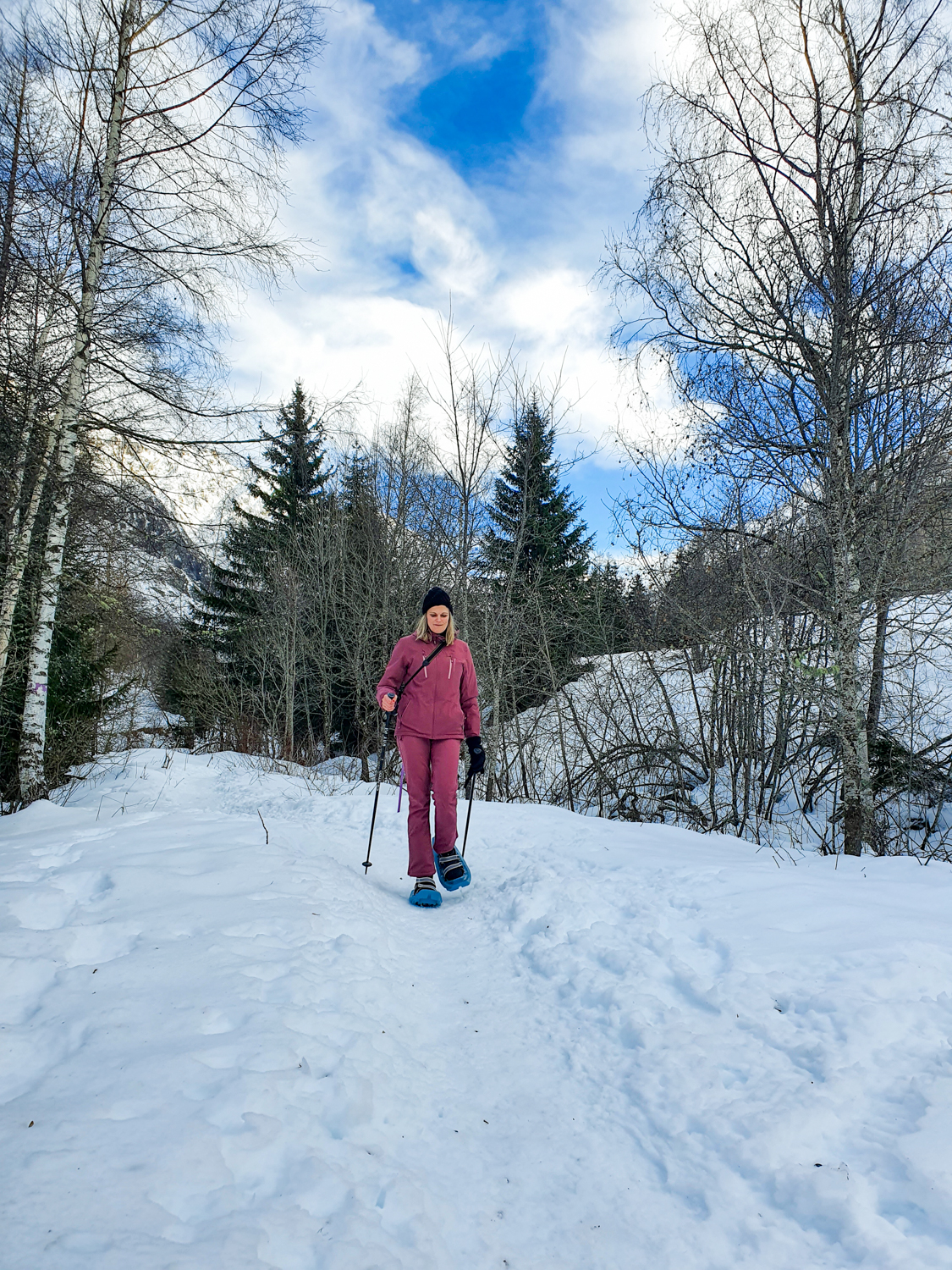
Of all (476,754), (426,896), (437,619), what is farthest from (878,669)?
(426,896)

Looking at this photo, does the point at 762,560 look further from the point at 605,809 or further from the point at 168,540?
the point at 168,540

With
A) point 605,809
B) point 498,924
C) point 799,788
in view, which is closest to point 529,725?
point 605,809

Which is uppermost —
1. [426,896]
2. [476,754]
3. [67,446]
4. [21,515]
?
[67,446]

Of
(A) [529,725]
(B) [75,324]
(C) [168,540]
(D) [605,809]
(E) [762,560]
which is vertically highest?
(B) [75,324]

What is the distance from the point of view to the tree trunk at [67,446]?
6.81 meters

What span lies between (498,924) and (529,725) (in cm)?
701

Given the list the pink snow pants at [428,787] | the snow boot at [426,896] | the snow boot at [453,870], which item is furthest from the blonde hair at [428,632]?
the snow boot at [426,896]

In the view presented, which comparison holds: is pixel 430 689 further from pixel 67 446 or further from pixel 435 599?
pixel 67 446

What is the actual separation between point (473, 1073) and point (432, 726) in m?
2.38

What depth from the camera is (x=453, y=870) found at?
434 cm

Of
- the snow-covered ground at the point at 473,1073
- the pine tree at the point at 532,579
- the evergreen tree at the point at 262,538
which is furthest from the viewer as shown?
the evergreen tree at the point at 262,538

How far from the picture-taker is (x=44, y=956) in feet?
8.54

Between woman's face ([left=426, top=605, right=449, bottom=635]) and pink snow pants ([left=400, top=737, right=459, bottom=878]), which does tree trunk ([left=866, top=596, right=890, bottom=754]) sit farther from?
pink snow pants ([left=400, top=737, right=459, bottom=878])

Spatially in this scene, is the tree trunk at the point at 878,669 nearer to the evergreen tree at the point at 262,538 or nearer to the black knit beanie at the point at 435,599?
the black knit beanie at the point at 435,599
